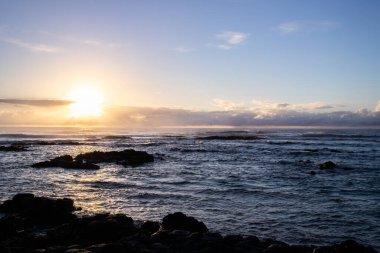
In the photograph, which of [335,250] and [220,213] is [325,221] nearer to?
[220,213]

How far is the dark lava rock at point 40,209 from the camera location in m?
19.0

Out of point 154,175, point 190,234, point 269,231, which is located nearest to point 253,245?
point 190,234

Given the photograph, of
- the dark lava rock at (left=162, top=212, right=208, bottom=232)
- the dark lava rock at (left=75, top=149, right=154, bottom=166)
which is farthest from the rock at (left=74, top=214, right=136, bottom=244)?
the dark lava rock at (left=75, top=149, right=154, bottom=166)

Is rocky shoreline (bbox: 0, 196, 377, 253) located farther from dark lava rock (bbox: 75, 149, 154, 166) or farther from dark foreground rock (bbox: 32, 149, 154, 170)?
dark lava rock (bbox: 75, 149, 154, 166)

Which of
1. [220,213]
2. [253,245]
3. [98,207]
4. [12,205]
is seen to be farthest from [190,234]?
[12,205]

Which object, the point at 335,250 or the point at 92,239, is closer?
the point at 335,250

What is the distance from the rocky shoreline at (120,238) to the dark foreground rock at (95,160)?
2407cm

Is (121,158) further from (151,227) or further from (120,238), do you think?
(120,238)

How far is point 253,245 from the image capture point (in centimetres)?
1340

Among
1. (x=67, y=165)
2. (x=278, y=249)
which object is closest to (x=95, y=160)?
(x=67, y=165)

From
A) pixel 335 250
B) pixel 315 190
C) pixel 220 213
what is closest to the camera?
pixel 335 250

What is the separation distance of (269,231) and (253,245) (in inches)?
164

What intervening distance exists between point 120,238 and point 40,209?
6757 millimetres

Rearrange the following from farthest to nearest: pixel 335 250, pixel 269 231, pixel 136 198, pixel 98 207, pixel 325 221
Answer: pixel 136 198, pixel 98 207, pixel 325 221, pixel 269 231, pixel 335 250
